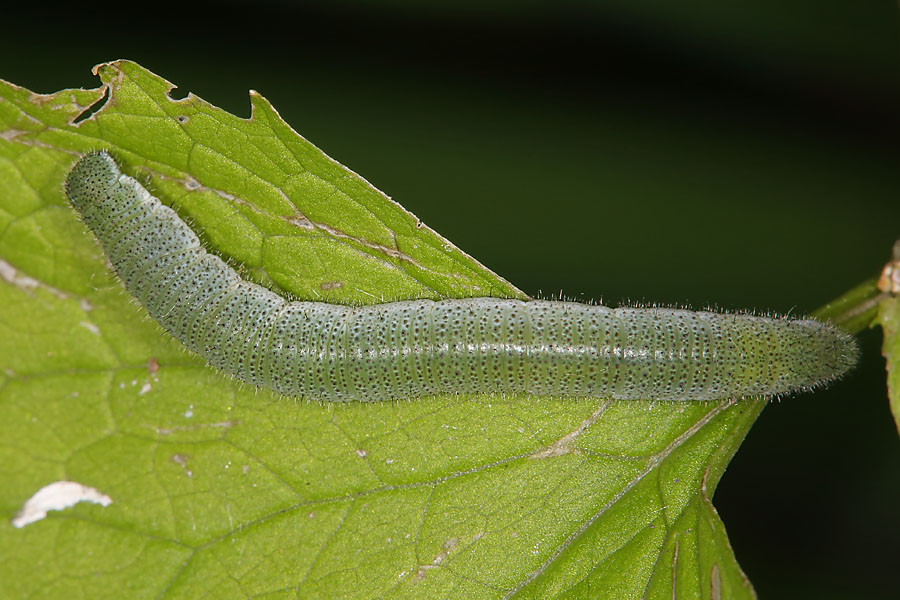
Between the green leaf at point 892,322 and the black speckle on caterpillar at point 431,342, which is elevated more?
the green leaf at point 892,322

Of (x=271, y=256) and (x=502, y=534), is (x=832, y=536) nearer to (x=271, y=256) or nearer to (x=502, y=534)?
(x=502, y=534)

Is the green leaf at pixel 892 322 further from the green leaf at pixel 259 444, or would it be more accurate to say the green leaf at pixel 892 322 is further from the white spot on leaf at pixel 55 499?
the white spot on leaf at pixel 55 499

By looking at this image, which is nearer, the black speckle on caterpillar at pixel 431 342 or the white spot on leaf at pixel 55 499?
the white spot on leaf at pixel 55 499

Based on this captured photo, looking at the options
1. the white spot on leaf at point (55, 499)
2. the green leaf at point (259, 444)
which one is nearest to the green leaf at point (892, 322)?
the green leaf at point (259, 444)

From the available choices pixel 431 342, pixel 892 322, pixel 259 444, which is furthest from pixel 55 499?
pixel 892 322

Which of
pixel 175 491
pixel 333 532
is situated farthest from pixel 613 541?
pixel 175 491

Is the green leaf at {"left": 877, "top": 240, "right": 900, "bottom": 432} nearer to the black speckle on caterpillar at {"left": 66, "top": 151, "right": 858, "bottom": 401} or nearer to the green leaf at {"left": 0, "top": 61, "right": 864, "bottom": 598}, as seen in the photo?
the black speckle on caterpillar at {"left": 66, "top": 151, "right": 858, "bottom": 401}
